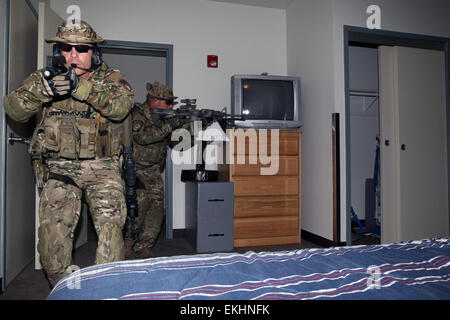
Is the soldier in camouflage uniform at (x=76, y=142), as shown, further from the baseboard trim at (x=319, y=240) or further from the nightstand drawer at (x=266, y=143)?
the baseboard trim at (x=319, y=240)

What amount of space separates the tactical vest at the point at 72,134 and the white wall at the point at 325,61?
217 cm

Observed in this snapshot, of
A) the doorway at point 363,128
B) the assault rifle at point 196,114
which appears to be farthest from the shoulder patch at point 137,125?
the doorway at point 363,128

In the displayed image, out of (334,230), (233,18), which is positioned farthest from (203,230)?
(233,18)

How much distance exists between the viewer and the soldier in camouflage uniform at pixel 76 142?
151 cm

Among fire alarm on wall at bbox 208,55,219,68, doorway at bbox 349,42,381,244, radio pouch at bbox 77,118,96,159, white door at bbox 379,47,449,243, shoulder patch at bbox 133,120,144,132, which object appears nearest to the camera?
radio pouch at bbox 77,118,96,159

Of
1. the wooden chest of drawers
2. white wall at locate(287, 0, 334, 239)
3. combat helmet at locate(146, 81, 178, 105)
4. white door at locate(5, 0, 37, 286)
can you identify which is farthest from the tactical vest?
white wall at locate(287, 0, 334, 239)

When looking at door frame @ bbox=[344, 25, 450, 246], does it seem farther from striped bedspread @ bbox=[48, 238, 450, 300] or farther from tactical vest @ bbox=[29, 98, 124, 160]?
tactical vest @ bbox=[29, 98, 124, 160]

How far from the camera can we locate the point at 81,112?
170cm

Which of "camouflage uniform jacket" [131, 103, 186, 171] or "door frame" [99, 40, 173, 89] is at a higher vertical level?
"door frame" [99, 40, 173, 89]

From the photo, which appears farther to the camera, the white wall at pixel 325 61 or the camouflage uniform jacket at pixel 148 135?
the white wall at pixel 325 61

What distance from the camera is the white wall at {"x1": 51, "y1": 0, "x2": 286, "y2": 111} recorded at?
11.3 ft

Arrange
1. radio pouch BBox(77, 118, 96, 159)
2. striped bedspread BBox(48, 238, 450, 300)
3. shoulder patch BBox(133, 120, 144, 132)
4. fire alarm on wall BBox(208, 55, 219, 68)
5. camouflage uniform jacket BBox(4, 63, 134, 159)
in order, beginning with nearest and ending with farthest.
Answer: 1. striped bedspread BBox(48, 238, 450, 300)
2. camouflage uniform jacket BBox(4, 63, 134, 159)
3. radio pouch BBox(77, 118, 96, 159)
4. shoulder patch BBox(133, 120, 144, 132)
5. fire alarm on wall BBox(208, 55, 219, 68)

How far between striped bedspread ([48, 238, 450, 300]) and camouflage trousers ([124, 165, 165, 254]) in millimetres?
1999
